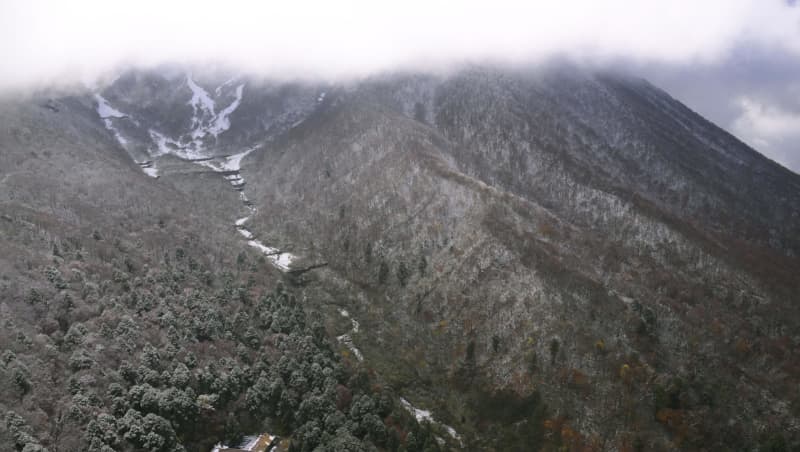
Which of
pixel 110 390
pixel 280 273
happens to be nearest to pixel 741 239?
pixel 280 273

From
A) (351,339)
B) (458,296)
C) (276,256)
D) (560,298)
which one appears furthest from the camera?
(276,256)

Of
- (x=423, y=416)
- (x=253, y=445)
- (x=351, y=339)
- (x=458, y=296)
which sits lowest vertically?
(x=253, y=445)

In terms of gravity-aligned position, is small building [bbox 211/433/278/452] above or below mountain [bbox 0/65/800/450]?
below

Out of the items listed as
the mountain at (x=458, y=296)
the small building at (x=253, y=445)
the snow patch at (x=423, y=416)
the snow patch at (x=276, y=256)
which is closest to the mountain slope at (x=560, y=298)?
the mountain at (x=458, y=296)

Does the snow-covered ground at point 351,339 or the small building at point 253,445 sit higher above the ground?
the snow-covered ground at point 351,339

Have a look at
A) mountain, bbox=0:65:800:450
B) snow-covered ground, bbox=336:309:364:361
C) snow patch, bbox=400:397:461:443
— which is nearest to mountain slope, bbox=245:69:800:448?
mountain, bbox=0:65:800:450

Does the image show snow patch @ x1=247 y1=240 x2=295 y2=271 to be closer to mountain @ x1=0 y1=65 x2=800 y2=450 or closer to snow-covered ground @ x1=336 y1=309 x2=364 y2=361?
mountain @ x1=0 y1=65 x2=800 y2=450

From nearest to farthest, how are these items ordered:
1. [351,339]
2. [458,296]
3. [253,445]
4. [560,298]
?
[253,445], [560,298], [351,339], [458,296]

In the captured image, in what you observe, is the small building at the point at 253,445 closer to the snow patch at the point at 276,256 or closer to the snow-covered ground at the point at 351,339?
the snow-covered ground at the point at 351,339

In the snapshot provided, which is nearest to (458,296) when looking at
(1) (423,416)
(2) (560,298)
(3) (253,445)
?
(2) (560,298)

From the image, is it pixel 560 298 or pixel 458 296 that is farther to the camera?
pixel 458 296

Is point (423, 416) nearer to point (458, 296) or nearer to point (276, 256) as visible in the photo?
point (458, 296)
